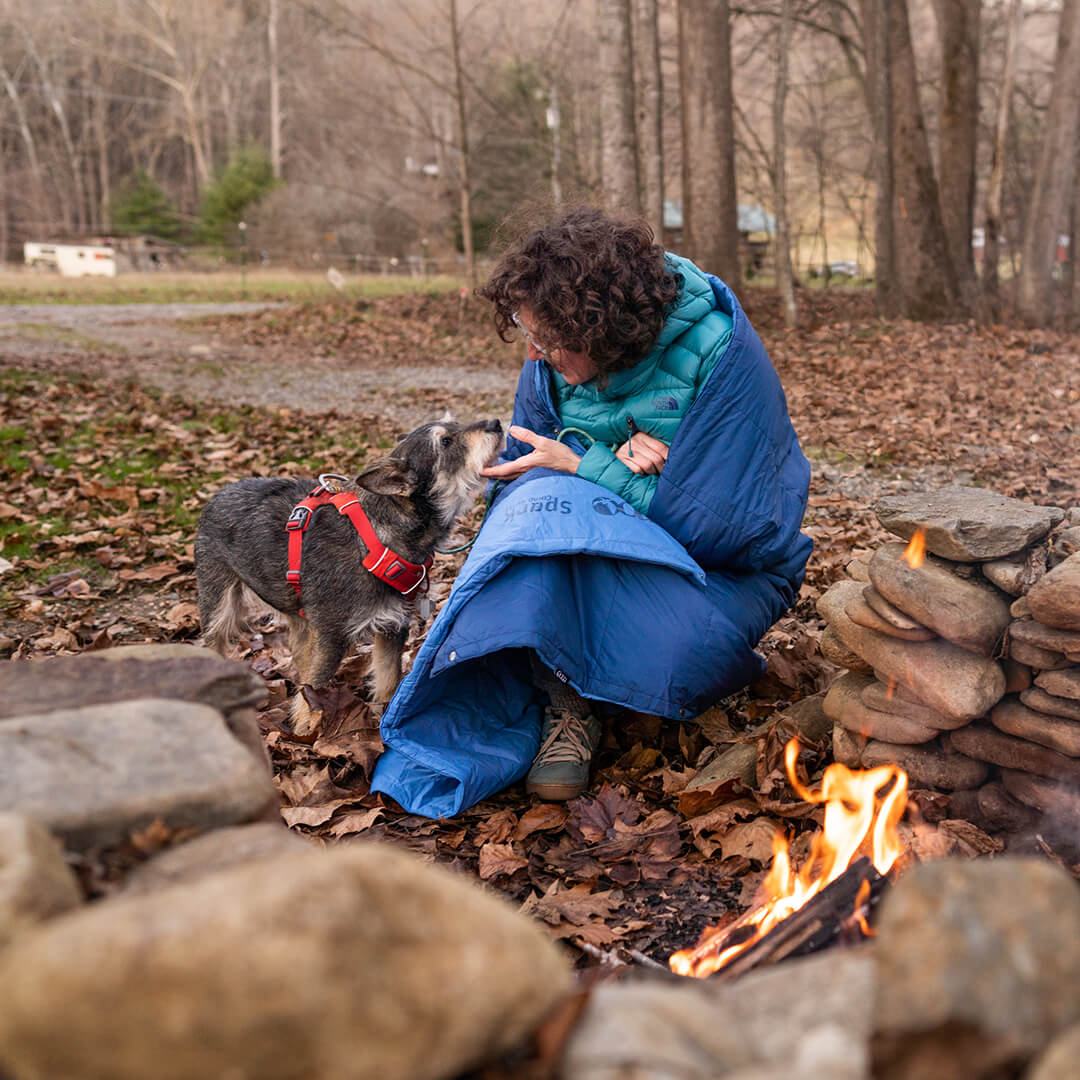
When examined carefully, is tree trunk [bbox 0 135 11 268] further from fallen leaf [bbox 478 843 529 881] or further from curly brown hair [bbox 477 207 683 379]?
fallen leaf [bbox 478 843 529 881]

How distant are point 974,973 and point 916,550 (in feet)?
7.36

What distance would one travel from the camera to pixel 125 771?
1.81m

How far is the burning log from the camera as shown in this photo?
229 centimetres

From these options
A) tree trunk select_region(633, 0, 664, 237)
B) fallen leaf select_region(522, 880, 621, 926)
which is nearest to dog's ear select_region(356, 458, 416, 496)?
fallen leaf select_region(522, 880, 621, 926)


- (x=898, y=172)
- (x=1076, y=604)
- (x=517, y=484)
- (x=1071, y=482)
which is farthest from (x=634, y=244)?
(x=898, y=172)

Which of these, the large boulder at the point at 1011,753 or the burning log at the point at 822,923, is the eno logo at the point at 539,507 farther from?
the burning log at the point at 822,923

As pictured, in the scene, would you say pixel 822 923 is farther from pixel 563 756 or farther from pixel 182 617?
pixel 182 617

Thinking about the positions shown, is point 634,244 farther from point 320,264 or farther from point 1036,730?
point 320,264

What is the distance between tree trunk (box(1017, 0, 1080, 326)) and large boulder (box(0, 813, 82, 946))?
1904 centimetres

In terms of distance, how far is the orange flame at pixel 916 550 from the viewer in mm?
3408

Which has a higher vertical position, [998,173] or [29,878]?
[998,173]

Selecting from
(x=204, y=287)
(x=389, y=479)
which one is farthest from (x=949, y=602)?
(x=204, y=287)

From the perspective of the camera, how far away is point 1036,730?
3209 mm

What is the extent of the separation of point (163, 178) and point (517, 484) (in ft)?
243
